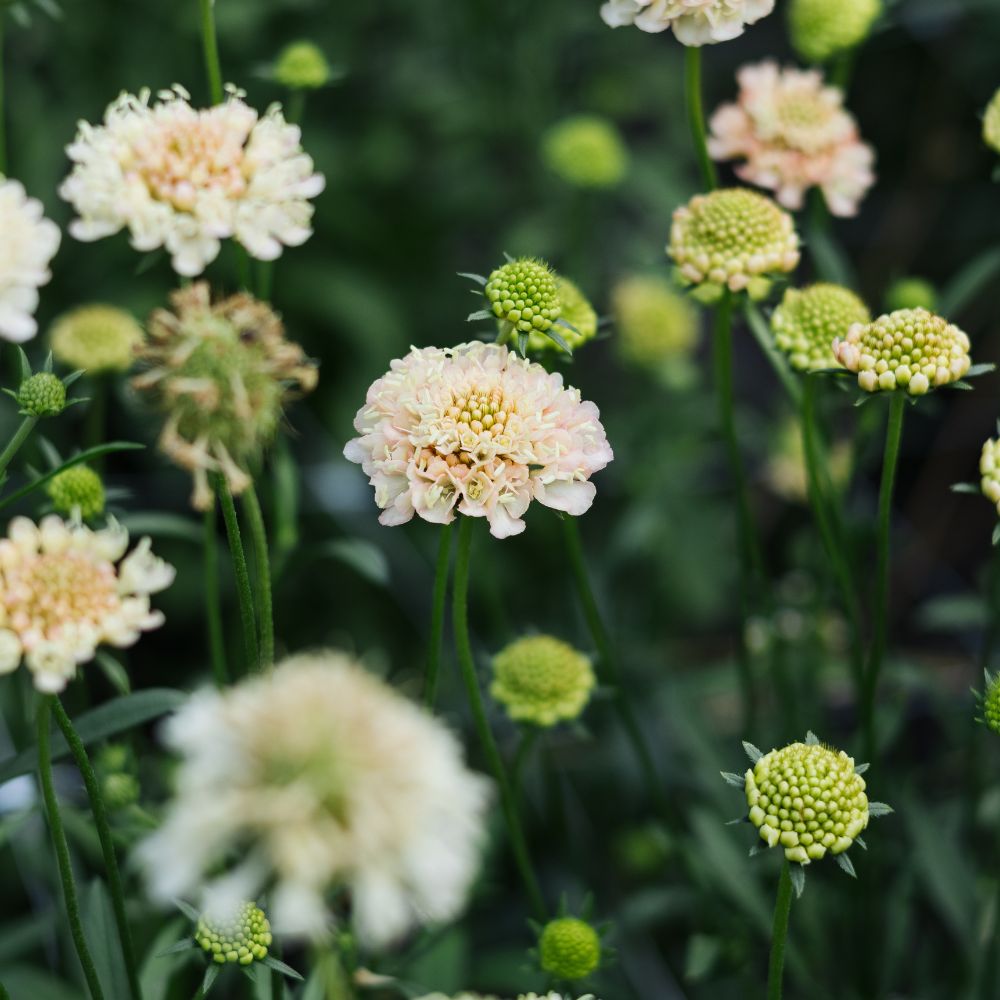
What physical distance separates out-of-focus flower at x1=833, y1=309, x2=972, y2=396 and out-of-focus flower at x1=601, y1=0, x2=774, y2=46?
1.08 feet

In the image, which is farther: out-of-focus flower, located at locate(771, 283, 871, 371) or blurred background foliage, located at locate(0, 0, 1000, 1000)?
blurred background foliage, located at locate(0, 0, 1000, 1000)

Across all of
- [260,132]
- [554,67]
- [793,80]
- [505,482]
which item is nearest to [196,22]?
[554,67]

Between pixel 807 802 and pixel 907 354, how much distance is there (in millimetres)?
415

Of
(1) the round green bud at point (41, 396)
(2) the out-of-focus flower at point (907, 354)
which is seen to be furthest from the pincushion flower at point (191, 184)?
(2) the out-of-focus flower at point (907, 354)

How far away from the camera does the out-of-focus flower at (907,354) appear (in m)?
1.14

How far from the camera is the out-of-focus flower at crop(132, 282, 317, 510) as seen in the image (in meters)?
0.85

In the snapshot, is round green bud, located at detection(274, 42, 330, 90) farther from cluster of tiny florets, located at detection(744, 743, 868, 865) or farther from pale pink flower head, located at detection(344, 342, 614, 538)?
cluster of tiny florets, located at detection(744, 743, 868, 865)

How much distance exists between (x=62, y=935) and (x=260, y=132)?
100 centimetres

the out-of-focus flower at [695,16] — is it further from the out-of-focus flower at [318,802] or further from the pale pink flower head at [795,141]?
the out-of-focus flower at [318,802]

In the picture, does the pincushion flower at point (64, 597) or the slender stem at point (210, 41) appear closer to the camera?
the pincushion flower at point (64, 597)

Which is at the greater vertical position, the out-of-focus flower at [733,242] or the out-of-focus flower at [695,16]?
the out-of-focus flower at [695,16]

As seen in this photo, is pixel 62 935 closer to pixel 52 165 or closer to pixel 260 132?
pixel 260 132

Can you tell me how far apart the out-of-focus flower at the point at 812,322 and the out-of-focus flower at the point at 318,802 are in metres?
0.80

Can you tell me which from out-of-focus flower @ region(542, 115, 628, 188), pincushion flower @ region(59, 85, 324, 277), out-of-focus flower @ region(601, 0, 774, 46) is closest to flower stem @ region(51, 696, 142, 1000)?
pincushion flower @ region(59, 85, 324, 277)
